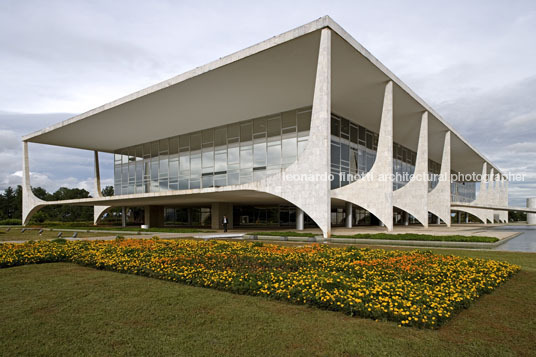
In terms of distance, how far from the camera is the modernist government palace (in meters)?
19.8

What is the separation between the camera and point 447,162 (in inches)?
1479

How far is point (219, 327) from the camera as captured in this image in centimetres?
488

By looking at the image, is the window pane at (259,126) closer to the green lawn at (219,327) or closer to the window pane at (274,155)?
the window pane at (274,155)

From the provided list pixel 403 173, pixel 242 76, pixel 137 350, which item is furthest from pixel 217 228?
pixel 137 350

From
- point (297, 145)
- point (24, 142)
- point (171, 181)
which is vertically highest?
point (24, 142)

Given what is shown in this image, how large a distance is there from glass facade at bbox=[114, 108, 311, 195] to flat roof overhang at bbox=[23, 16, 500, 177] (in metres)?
1.01

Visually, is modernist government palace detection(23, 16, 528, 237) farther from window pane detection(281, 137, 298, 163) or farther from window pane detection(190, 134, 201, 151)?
window pane detection(190, 134, 201, 151)

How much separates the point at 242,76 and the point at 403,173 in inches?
1046

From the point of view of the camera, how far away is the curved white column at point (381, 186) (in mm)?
24205

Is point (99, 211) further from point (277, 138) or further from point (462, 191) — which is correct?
point (462, 191)

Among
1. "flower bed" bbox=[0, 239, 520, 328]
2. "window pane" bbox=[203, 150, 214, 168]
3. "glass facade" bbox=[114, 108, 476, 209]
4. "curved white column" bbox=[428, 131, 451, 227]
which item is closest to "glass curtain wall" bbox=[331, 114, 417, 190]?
"glass facade" bbox=[114, 108, 476, 209]

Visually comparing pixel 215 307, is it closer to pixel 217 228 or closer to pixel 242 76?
pixel 242 76

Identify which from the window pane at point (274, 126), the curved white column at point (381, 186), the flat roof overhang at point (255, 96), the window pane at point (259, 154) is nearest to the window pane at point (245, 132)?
the flat roof overhang at point (255, 96)

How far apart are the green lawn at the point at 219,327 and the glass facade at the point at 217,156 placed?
21.3 metres
